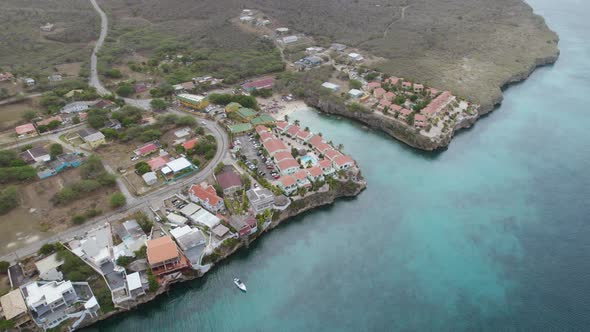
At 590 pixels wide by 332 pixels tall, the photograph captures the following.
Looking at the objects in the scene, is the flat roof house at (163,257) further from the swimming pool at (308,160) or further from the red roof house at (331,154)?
the red roof house at (331,154)

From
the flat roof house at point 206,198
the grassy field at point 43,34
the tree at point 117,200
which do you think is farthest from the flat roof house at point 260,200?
the grassy field at point 43,34

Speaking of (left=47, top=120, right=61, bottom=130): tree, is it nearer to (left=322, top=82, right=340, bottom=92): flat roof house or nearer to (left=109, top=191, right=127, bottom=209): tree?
(left=109, top=191, right=127, bottom=209): tree

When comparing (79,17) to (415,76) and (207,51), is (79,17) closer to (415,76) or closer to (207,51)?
(207,51)

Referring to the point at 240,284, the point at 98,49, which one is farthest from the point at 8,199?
the point at 98,49

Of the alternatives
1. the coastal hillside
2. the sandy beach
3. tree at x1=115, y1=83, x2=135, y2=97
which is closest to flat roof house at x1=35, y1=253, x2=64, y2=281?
tree at x1=115, y1=83, x2=135, y2=97

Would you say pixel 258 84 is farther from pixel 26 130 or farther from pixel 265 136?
pixel 26 130

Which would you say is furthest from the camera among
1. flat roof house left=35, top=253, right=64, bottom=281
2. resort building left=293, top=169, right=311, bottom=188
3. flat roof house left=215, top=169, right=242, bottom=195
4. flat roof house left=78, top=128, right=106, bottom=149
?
flat roof house left=78, top=128, right=106, bottom=149

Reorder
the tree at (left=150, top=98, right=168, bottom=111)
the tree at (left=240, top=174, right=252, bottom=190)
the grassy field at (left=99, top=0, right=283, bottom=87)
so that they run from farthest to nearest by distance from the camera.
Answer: the grassy field at (left=99, top=0, right=283, bottom=87) < the tree at (left=150, top=98, right=168, bottom=111) < the tree at (left=240, top=174, right=252, bottom=190)
